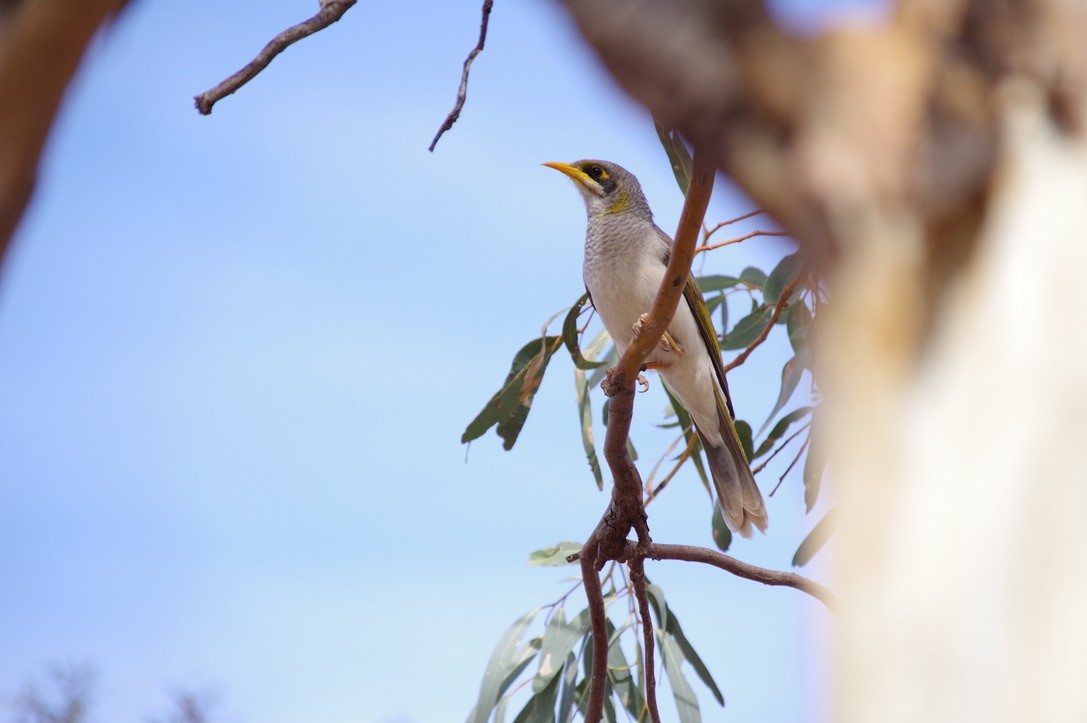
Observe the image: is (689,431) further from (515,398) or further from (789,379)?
(515,398)

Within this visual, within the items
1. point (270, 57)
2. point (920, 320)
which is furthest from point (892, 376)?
point (270, 57)

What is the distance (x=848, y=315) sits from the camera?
90 cm

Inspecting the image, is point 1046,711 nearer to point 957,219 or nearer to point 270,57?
point 957,219

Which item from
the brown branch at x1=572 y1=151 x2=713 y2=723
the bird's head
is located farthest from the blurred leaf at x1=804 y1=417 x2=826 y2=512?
the bird's head

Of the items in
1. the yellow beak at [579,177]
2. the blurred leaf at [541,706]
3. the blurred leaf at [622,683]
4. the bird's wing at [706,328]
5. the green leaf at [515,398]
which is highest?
the yellow beak at [579,177]

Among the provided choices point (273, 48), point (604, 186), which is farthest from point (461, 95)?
point (604, 186)

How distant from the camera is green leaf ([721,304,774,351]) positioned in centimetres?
373

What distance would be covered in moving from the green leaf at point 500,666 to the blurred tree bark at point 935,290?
2.84m

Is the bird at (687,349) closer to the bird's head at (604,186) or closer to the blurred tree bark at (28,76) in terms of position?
the bird's head at (604,186)

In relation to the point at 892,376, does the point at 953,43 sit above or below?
above

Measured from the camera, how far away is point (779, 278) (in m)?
3.19

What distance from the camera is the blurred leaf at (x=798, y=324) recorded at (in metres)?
3.40

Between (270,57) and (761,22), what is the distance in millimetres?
1709

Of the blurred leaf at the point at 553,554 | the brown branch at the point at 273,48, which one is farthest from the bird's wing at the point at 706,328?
the brown branch at the point at 273,48
